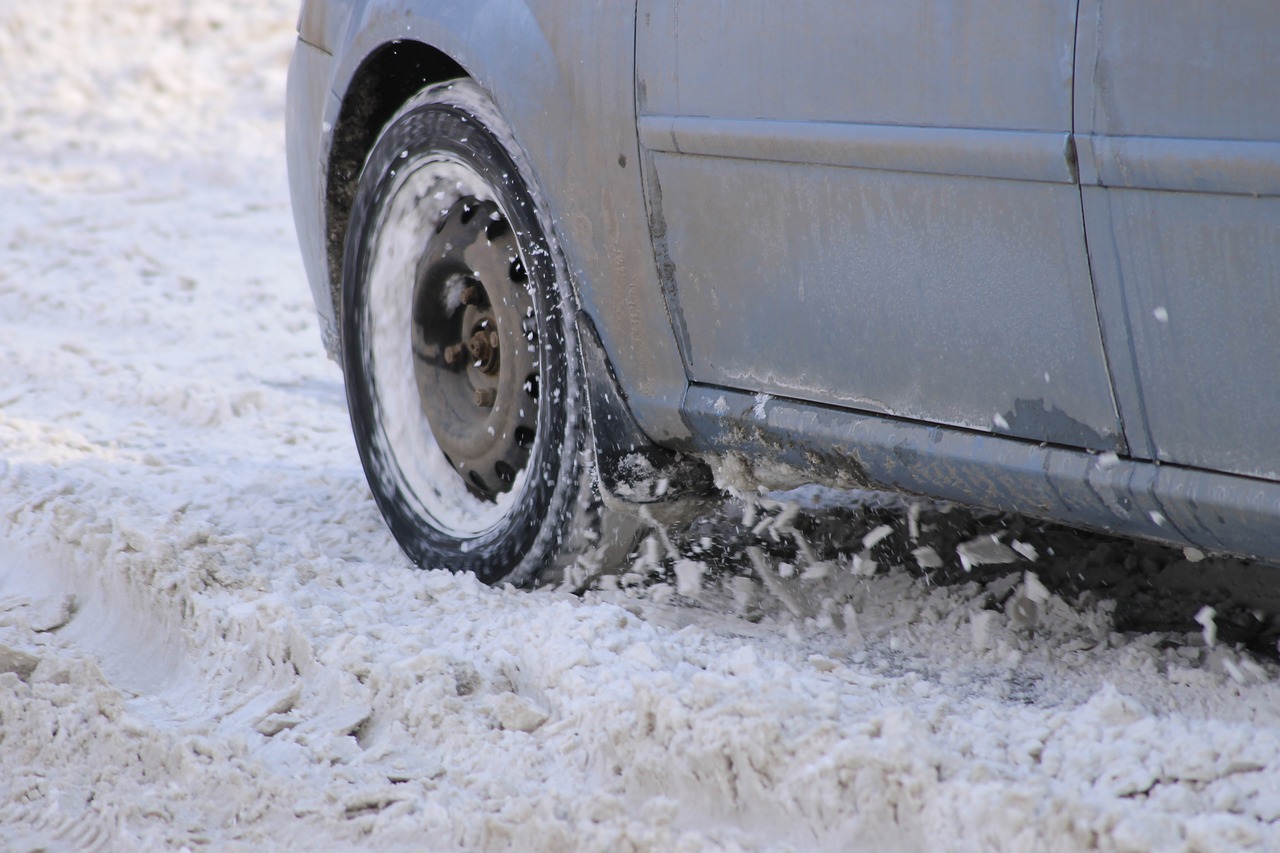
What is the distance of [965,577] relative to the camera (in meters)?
2.84

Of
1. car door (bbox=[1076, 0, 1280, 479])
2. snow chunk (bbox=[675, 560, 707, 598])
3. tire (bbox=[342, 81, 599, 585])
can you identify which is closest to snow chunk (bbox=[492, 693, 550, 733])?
tire (bbox=[342, 81, 599, 585])

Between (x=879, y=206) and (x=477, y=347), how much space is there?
1156 millimetres

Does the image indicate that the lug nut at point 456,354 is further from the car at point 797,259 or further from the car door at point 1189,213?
the car door at point 1189,213

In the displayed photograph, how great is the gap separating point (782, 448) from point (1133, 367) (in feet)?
2.33

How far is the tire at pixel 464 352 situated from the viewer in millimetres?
2721

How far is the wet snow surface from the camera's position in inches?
77.5

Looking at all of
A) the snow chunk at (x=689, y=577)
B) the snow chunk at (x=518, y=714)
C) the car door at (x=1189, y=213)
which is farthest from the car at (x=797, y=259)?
the snow chunk at (x=518, y=714)

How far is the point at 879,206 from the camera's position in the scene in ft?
7.05

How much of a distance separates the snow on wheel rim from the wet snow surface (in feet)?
0.62

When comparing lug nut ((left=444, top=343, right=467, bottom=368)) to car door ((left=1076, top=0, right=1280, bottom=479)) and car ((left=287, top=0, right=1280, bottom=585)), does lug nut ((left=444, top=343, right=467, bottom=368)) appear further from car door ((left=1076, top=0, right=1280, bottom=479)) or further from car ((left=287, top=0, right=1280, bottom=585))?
car door ((left=1076, top=0, right=1280, bottom=479))

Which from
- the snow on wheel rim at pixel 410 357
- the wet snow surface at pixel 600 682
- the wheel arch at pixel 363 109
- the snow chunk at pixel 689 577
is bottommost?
the snow chunk at pixel 689 577

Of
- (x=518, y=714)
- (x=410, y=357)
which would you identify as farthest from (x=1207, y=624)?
(x=410, y=357)

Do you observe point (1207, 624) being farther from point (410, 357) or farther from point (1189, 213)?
point (410, 357)

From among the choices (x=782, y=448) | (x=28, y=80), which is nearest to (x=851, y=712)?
(x=782, y=448)
